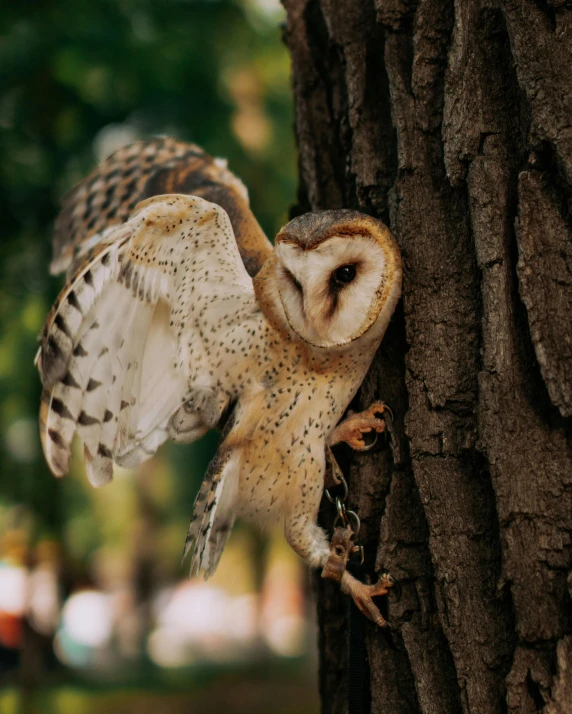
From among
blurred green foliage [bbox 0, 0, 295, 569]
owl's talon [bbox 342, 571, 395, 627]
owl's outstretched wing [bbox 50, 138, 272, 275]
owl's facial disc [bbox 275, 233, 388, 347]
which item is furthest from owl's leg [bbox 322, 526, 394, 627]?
blurred green foliage [bbox 0, 0, 295, 569]

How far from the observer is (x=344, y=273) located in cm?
162

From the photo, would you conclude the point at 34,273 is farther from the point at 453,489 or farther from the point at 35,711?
the point at 453,489

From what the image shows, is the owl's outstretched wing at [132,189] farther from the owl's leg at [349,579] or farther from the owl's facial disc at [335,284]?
the owl's leg at [349,579]

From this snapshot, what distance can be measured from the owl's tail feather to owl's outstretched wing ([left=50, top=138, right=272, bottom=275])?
756mm

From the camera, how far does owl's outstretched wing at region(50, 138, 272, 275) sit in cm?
235

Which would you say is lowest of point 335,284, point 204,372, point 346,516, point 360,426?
point 346,516

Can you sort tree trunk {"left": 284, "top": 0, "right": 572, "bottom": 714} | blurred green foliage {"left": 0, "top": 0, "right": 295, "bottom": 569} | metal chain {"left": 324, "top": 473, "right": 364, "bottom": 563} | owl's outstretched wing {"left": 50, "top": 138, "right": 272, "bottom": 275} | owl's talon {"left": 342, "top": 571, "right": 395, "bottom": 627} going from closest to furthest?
tree trunk {"left": 284, "top": 0, "right": 572, "bottom": 714} < owl's talon {"left": 342, "top": 571, "right": 395, "bottom": 627} < metal chain {"left": 324, "top": 473, "right": 364, "bottom": 563} < owl's outstretched wing {"left": 50, "top": 138, "right": 272, "bottom": 275} < blurred green foliage {"left": 0, "top": 0, "right": 295, "bottom": 569}

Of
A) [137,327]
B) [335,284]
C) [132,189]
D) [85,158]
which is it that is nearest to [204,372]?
[137,327]

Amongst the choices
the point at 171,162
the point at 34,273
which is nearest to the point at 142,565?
the point at 34,273

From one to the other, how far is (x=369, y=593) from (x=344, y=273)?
740 millimetres

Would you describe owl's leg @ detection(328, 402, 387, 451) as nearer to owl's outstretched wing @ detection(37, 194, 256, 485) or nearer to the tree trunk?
the tree trunk

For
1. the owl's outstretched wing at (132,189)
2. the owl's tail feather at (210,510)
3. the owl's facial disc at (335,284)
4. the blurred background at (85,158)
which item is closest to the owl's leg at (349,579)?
the owl's tail feather at (210,510)

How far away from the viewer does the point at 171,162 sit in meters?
2.55

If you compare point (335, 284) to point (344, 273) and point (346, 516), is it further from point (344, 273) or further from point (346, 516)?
point (346, 516)
